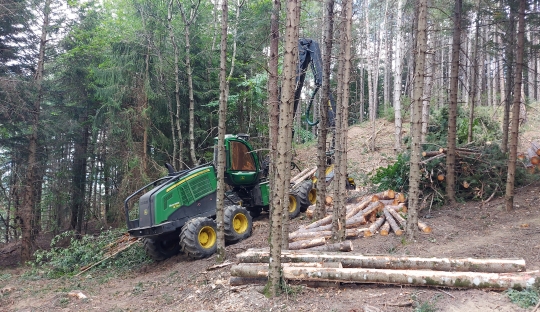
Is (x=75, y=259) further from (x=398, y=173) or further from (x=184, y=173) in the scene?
(x=398, y=173)

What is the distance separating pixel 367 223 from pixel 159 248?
208 inches

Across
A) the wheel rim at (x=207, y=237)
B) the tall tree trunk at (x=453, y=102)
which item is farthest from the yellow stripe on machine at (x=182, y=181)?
the tall tree trunk at (x=453, y=102)

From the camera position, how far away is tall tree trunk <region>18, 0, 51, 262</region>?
45.6ft

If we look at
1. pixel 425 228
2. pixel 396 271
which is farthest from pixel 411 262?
pixel 425 228

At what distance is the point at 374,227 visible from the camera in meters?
8.81

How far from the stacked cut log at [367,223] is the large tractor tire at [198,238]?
1.89 meters

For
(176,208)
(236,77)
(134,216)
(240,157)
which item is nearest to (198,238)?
(176,208)

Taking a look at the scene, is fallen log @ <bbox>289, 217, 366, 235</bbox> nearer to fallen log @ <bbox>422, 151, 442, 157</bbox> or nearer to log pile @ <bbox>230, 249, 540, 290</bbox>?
log pile @ <bbox>230, 249, 540, 290</bbox>

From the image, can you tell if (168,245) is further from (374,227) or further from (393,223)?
(393,223)

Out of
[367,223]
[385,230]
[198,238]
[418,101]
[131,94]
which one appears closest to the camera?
[418,101]

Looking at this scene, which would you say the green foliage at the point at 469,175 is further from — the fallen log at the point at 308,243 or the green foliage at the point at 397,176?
the fallen log at the point at 308,243

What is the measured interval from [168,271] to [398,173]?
6.50 meters

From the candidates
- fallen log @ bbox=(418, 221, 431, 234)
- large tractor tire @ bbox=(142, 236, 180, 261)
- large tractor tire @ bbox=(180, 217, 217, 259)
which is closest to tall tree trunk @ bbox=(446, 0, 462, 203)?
fallen log @ bbox=(418, 221, 431, 234)

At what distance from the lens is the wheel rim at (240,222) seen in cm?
996
